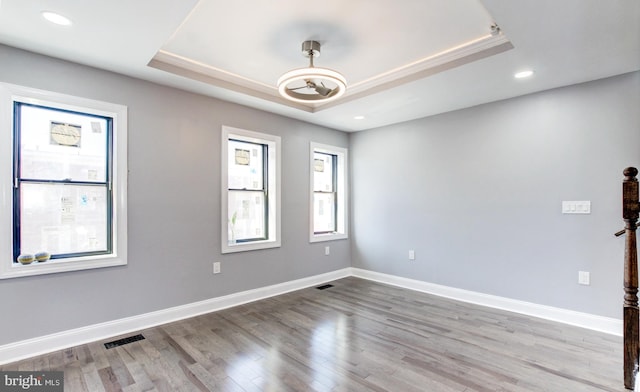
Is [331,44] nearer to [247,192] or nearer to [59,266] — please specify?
[247,192]

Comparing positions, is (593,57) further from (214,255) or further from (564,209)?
(214,255)

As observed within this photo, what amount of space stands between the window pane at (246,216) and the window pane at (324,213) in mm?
994

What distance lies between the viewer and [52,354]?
268cm

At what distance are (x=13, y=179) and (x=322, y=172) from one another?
12.7 feet

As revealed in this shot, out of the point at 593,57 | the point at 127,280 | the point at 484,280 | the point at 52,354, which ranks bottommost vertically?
the point at 52,354

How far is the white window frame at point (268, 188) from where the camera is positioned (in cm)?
392

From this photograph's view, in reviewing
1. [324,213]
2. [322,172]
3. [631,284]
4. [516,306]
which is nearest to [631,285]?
[631,284]

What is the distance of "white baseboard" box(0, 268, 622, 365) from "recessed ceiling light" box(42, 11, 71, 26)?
2574 mm

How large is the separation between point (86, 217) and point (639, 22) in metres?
4.85

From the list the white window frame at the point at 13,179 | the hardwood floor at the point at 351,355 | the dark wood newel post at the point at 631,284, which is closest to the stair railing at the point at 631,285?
the dark wood newel post at the point at 631,284

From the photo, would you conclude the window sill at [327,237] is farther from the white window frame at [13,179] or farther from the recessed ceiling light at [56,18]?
the recessed ceiling light at [56,18]

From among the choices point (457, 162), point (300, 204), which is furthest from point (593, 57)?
point (300, 204)

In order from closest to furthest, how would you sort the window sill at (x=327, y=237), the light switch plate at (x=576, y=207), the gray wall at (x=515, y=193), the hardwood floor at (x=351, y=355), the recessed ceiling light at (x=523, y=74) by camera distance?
1. the hardwood floor at (x=351, y=355)
2. the recessed ceiling light at (x=523, y=74)
3. the gray wall at (x=515, y=193)
4. the light switch plate at (x=576, y=207)
5. the window sill at (x=327, y=237)

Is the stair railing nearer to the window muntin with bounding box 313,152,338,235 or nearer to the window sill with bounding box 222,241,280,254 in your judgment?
the window sill with bounding box 222,241,280,254
